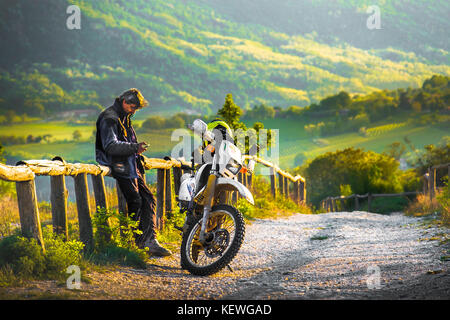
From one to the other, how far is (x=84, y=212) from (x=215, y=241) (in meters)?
1.47

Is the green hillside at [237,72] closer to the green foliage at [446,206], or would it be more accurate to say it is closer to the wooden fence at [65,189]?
the green foliage at [446,206]

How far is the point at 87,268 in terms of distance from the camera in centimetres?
483

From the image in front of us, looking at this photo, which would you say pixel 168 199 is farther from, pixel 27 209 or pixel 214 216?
pixel 27 209

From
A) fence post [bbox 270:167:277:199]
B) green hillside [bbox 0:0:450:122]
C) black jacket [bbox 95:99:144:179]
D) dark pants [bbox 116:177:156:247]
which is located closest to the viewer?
black jacket [bbox 95:99:144:179]

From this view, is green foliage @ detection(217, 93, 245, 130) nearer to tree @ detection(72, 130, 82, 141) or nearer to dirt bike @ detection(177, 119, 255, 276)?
dirt bike @ detection(177, 119, 255, 276)

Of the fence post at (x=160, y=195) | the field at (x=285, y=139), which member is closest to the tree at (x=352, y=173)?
the field at (x=285, y=139)

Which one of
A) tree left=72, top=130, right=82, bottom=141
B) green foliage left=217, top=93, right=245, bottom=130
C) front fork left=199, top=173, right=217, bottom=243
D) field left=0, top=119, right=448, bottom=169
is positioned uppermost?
tree left=72, top=130, right=82, bottom=141

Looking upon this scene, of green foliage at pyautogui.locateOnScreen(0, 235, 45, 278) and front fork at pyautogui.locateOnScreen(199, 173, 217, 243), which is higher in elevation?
front fork at pyautogui.locateOnScreen(199, 173, 217, 243)

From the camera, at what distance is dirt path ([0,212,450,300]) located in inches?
162

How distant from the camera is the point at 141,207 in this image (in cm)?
622

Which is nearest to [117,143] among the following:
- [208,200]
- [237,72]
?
[208,200]

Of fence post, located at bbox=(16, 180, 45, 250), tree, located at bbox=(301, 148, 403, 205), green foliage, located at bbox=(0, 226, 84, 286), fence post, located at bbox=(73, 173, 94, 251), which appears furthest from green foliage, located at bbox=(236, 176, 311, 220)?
tree, located at bbox=(301, 148, 403, 205)

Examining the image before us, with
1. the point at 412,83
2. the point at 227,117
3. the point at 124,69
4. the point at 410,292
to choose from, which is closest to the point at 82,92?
the point at 124,69

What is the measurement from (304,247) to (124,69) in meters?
197
